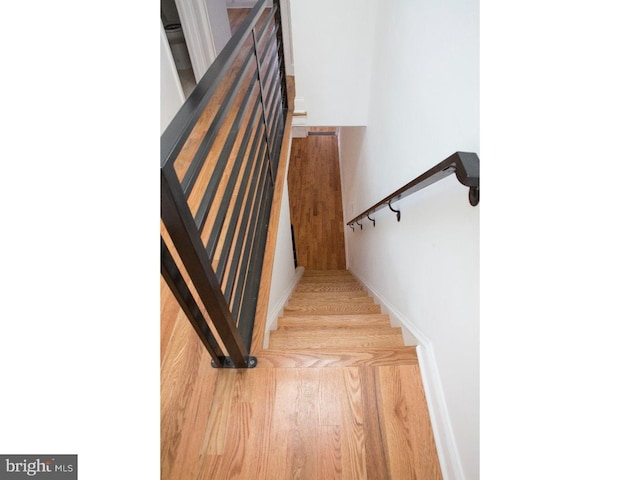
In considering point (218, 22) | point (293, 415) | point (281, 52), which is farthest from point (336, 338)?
point (218, 22)

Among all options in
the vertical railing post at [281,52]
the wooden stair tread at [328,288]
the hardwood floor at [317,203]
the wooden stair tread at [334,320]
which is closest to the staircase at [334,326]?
the wooden stair tread at [334,320]

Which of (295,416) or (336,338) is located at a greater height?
(295,416)

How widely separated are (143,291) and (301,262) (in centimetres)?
561

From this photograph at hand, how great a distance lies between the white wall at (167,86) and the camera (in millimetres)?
2789

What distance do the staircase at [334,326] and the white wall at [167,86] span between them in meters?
1.79

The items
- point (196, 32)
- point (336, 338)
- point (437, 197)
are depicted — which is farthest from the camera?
point (196, 32)

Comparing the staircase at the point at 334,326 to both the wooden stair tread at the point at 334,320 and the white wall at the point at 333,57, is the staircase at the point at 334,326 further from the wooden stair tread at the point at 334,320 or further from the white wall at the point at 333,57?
the white wall at the point at 333,57

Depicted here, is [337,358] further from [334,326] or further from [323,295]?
[323,295]

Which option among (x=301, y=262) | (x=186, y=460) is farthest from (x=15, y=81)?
(x=301, y=262)

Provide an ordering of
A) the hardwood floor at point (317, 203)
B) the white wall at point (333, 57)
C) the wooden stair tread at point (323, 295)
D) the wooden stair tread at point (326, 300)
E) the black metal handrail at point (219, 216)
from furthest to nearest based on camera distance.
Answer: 1. the hardwood floor at point (317, 203)
2. the wooden stair tread at point (323, 295)
3. the wooden stair tread at point (326, 300)
4. the white wall at point (333, 57)
5. the black metal handrail at point (219, 216)

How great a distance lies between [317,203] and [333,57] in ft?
11.5

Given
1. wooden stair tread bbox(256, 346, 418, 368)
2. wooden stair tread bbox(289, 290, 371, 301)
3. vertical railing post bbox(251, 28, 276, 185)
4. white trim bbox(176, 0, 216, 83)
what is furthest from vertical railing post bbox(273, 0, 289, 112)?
wooden stair tread bbox(256, 346, 418, 368)

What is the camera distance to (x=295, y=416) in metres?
1.26

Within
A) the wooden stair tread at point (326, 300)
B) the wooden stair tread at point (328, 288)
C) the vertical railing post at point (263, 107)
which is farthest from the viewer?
the wooden stair tread at point (328, 288)
